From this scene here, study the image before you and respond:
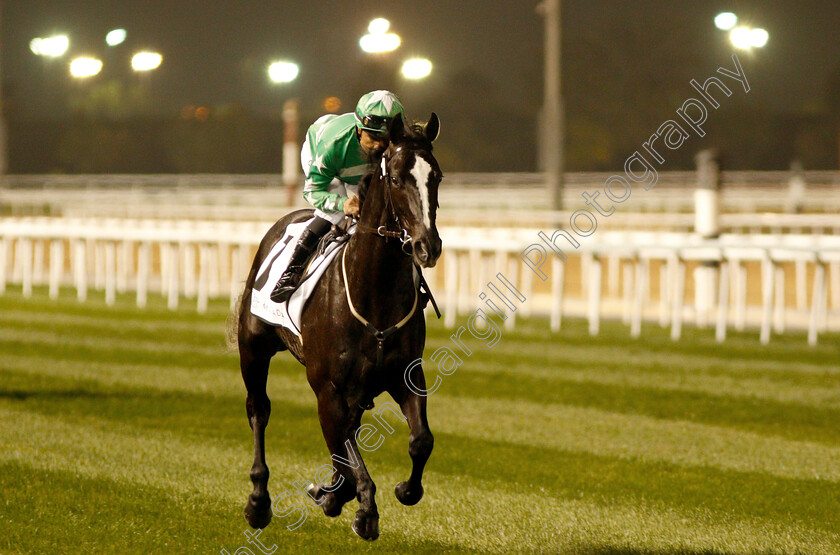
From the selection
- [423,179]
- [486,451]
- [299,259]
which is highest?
[423,179]

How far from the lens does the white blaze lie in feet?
12.2

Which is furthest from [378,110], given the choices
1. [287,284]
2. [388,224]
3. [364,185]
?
[287,284]

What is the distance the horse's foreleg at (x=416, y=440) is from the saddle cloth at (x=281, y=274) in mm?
573

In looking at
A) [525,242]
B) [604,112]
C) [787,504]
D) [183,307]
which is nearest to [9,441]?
[787,504]

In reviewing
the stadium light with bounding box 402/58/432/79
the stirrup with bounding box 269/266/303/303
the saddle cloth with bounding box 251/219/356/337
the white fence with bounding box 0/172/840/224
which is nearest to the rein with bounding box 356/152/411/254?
the saddle cloth with bounding box 251/219/356/337

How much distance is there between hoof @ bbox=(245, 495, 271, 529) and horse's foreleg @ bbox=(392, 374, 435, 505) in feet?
2.44

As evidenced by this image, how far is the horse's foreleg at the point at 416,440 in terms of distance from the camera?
4.02m

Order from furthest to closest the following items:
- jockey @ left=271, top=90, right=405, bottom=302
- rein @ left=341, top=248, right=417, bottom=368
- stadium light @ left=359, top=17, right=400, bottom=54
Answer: stadium light @ left=359, top=17, right=400, bottom=54 < jockey @ left=271, top=90, right=405, bottom=302 < rein @ left=341, top=248, right=417, bottom=368

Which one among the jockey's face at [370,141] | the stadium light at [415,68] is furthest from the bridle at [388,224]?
the stadium light at [415,68]

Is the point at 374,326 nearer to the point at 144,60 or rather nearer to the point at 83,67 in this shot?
the point at 144,60

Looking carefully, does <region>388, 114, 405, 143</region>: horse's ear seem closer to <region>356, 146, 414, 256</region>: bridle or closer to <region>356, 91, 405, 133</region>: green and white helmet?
<region>356, 146, 414, 256</region>: bridle

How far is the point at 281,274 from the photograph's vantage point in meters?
4.65

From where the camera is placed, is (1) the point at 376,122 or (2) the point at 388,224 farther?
(1) the point at 376,122

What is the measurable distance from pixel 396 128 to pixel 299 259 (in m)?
1.00
